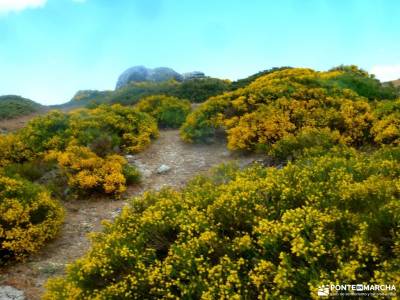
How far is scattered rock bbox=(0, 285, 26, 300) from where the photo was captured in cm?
692

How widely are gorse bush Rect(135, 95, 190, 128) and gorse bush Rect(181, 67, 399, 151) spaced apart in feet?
8.86

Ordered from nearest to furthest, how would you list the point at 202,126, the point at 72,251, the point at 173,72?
the point at 72,251 < the point at 202,126 < the point at 173,72

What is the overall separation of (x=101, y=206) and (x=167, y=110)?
30.9 feet

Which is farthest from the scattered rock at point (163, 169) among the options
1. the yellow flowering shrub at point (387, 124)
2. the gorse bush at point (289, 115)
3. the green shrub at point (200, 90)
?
the green shrub at point (200, 90)

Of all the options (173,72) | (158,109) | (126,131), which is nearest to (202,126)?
(126,131)

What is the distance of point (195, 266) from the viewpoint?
530 cm

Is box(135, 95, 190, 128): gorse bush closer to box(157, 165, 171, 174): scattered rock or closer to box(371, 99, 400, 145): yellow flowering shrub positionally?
box(157, 165, 171, 174): scattered rock

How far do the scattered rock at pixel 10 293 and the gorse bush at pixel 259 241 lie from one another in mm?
1071

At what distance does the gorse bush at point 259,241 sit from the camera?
4461mm

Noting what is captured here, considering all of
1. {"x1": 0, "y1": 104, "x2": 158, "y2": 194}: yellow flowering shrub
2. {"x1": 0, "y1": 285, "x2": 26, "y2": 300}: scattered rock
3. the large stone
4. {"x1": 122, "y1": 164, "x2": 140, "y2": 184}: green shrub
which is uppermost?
the large stone

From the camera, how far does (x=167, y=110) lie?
766 inches

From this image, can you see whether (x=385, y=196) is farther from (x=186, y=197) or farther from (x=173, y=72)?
(x=173, y=72)

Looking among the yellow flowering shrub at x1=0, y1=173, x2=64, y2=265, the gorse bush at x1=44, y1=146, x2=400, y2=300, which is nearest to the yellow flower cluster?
the yellow flowering shrub at x1=0, y1=173, x2=64, y2=265

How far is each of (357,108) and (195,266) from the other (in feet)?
31.3
